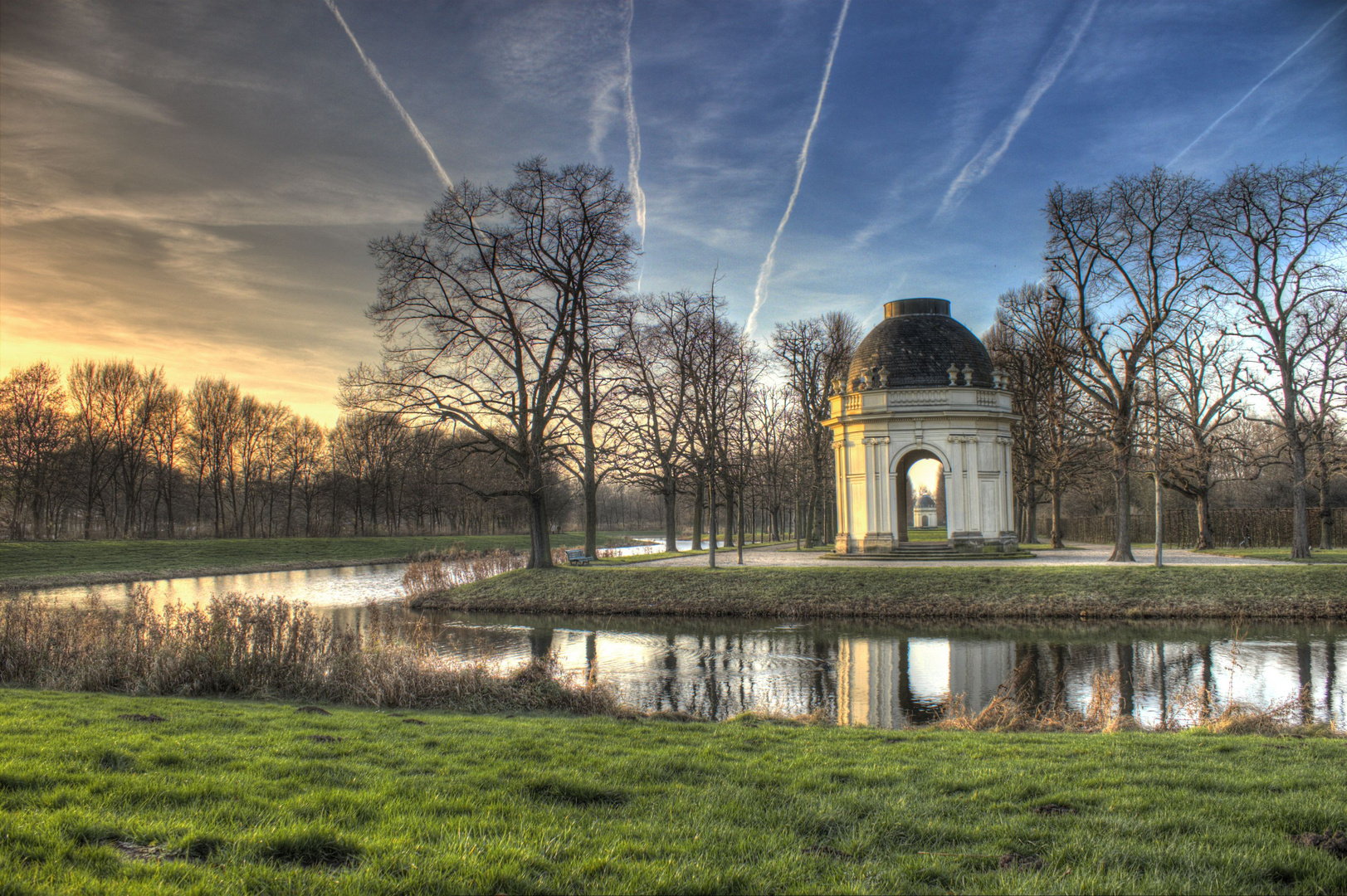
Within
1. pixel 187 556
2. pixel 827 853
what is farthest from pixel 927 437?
pixel 187 556

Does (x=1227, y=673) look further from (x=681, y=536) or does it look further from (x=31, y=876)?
(x=681, y=536)

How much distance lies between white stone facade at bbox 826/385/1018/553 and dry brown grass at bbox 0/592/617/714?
20.9 m

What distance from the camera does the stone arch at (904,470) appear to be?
101ft

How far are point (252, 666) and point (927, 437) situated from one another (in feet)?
82.9

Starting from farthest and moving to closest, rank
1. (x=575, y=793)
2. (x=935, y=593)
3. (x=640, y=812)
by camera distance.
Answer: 1. (x=935, y=593)
2. (x=575, y=793)
3. (x=640, y=812)

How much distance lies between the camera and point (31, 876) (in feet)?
11.4

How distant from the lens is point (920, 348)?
3186cm

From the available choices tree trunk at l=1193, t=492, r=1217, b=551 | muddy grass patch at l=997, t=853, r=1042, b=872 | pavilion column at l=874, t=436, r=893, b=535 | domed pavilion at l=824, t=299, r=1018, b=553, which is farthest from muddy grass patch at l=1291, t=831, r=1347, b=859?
tree trunk at l=1193, t=492, r=1217, b=551

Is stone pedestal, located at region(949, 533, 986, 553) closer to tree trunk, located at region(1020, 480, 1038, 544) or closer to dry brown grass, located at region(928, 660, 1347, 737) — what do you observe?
tree trunk, located at region(1020, 480, 1038, 544)

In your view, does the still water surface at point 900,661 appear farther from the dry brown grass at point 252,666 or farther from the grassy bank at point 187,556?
the grassy bank at point 187,556

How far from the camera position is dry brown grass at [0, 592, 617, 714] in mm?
10711

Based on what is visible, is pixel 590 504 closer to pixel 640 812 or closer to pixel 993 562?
pixel 993 562

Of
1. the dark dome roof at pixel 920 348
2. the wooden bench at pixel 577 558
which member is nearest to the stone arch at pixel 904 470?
the dark dome roof at pixel 920 348

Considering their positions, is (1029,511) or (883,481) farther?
(1029,511)
